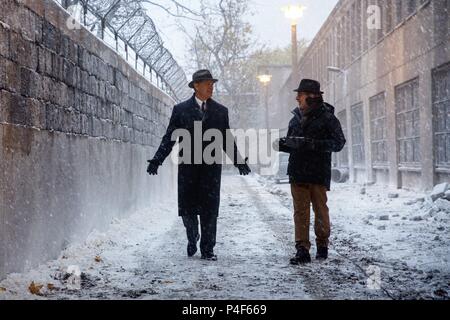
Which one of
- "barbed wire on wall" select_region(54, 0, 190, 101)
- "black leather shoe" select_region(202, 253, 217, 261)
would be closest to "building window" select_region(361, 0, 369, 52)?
"barbed wire on wall" select_region(54, 0, 190, 101)

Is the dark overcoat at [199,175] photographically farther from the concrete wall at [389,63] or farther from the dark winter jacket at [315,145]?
the concrete wall at [389,63]

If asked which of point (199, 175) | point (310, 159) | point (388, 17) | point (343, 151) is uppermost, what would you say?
point (388, 17)

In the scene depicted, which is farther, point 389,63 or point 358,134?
point 358,134

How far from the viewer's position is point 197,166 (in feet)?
22.3

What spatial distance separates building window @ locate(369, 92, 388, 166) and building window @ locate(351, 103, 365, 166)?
6.70ft

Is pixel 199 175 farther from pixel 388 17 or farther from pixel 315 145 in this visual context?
pixel 388 17

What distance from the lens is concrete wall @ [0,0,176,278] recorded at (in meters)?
5.30

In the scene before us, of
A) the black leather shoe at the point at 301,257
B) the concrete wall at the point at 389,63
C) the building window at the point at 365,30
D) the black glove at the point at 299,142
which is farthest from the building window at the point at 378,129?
the black leather shoe at the point at 301,257

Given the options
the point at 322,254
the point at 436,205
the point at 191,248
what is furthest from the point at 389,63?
the point at 191,248

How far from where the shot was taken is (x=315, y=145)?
6445mm

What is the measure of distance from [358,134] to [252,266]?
63.5ft

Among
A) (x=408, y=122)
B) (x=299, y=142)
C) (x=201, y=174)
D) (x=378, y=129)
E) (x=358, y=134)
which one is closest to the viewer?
(x=299, y=142)
